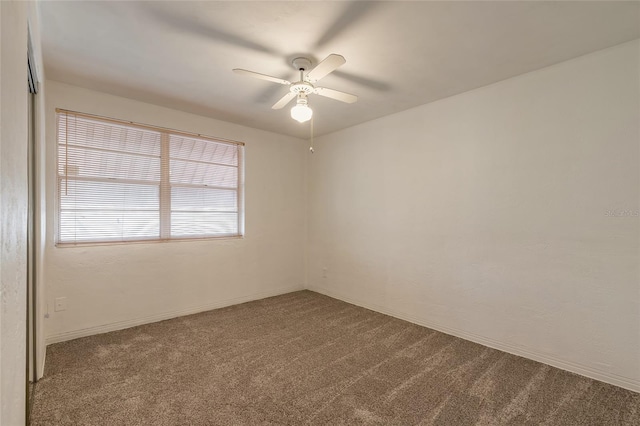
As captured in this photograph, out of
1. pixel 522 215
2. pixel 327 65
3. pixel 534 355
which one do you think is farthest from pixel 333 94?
pixel 534 355

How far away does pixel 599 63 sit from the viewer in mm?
2318

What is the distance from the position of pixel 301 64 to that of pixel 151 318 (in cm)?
321

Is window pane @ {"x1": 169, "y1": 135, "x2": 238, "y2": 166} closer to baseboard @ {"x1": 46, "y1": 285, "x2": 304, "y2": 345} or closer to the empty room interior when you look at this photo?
the empty room interior

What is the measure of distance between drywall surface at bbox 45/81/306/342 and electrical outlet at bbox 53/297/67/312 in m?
0.03

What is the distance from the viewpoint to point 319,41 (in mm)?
2166

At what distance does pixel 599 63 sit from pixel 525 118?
1.91ft

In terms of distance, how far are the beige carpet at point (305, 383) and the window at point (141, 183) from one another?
117 cm

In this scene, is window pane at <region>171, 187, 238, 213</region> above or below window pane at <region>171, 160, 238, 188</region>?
below

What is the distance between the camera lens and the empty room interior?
1907mm

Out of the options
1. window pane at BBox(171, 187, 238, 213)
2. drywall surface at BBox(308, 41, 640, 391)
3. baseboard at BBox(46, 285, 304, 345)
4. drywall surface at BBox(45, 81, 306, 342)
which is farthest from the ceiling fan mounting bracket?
baseboard at BBox(46, 285, 304, 345)

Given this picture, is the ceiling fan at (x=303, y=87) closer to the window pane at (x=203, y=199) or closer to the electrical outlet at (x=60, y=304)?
the window pane at (x=203, y=199)

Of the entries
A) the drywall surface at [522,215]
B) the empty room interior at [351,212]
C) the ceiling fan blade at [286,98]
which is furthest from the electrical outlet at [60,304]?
the drywall surface at [522,215]

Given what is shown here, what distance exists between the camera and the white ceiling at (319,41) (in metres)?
1.87

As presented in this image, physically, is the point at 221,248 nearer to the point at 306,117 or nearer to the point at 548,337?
the point at 306,117
